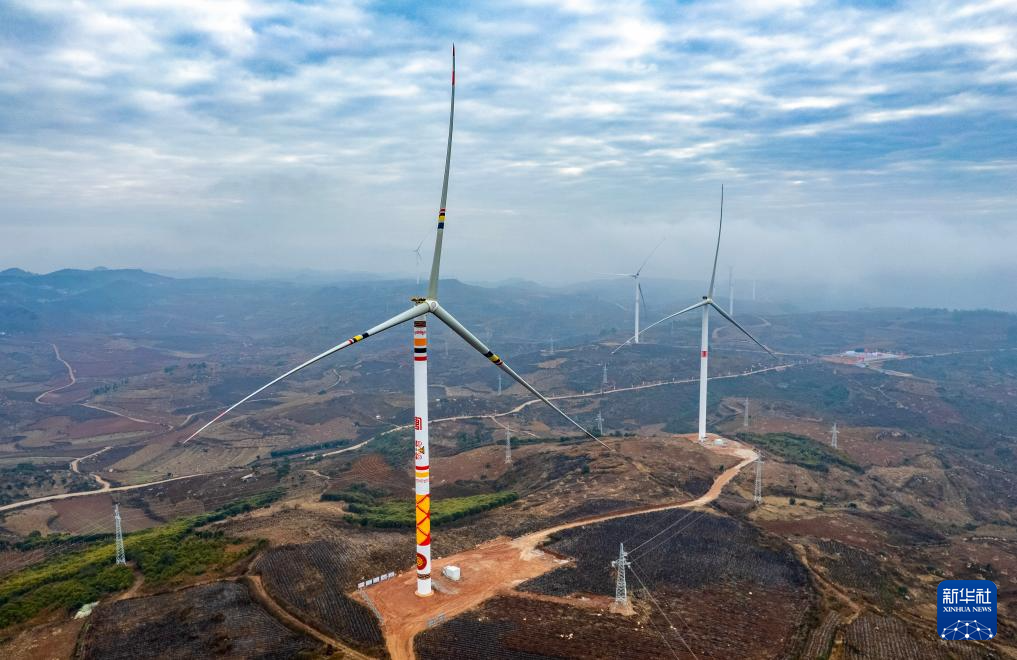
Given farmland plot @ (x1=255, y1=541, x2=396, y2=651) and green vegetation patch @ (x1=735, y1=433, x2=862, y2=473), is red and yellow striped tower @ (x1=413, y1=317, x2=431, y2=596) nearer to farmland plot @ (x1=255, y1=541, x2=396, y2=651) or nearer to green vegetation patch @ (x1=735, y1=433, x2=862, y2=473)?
farmland plot @ (x1=255, y1=541, x2=396, y2=651)

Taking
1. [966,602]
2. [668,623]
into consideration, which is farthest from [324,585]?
[966,602]

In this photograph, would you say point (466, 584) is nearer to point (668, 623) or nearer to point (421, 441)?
point (421, 441)

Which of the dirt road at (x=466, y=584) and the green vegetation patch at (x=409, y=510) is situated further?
the green vegetation patch at (x=409, y=510)

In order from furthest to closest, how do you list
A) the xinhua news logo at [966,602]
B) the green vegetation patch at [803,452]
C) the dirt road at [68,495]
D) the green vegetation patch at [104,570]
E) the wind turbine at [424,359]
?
the dirt road at [68,495] < the green vegetation patch at [803,452] < the green vegetation patch at [104,570] < the wind turbine at [424,359] < the xinhua news logo at [966,602]

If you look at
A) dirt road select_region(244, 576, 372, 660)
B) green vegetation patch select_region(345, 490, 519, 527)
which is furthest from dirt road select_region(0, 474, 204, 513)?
dirt road select_region(244, 576, 372, 660)

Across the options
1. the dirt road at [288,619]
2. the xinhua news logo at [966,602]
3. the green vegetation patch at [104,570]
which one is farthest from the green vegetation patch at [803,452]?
the green vegetation patch at [104,570]

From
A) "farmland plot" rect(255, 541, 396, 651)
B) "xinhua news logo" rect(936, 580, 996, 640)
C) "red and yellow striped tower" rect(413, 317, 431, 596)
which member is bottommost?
"farmland plot" rect(255, 541, 396, 651)

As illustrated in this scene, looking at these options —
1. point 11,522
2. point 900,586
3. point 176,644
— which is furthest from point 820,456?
point 11,522

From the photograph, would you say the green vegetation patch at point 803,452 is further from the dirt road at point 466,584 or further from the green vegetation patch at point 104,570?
the green vegetation patch at point 104,570
